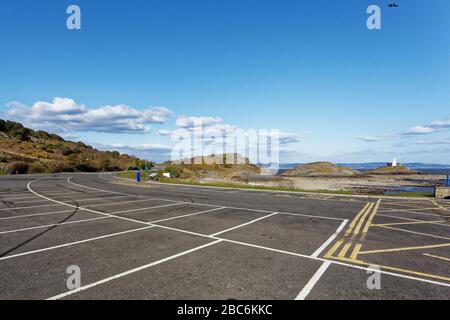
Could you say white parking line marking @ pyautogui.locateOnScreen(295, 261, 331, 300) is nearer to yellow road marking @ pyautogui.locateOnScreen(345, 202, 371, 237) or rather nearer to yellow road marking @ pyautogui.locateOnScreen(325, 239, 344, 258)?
yellow road marking @ pyautogui.locateOnScreen(325, 239, 344, 258)

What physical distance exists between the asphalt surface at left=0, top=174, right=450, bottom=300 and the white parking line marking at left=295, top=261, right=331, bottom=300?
17 millimetres

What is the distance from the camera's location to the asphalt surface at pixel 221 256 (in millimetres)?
4289

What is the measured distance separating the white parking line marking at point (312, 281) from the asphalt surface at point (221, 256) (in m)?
0.02

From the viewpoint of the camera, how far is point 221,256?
5.89 m

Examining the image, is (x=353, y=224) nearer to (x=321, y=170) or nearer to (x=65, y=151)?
(x=65, y=151)

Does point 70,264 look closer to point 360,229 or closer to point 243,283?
point 243,283

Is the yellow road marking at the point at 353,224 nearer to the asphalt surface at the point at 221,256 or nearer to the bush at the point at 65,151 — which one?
the asphalt surface at the point at 221,256

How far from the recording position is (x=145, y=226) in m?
8.70

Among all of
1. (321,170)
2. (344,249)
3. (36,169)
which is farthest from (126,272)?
(321,170)

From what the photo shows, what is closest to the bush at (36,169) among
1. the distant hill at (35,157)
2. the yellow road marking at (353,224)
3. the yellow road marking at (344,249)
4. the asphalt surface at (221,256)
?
the distant hill at (35,157)

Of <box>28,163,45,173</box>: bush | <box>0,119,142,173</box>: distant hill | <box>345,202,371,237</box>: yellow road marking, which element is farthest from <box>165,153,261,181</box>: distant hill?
<box>345,202,371,237</box>: yellow road marking

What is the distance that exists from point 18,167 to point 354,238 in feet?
167

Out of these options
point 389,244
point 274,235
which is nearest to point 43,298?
point 274,235

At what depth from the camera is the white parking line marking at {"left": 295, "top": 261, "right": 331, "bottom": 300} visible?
411cm
